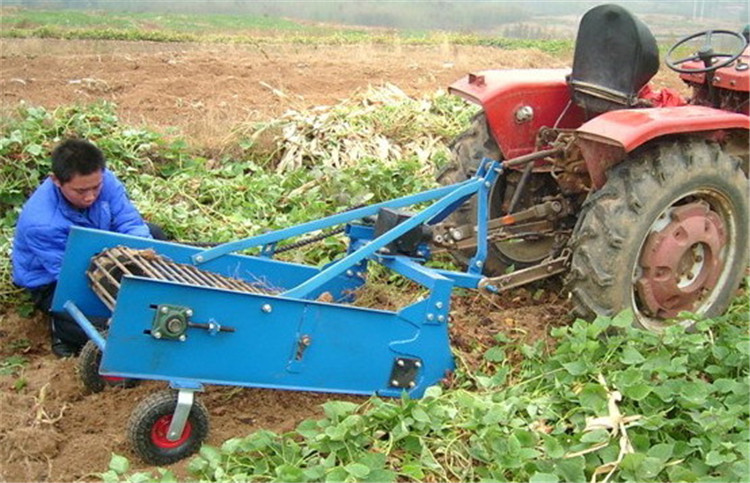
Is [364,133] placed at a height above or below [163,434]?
above

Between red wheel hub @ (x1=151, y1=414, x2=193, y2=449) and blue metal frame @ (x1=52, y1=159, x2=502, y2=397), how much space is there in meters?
0.18

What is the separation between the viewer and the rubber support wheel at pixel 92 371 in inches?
155

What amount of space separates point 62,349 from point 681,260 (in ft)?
10.3

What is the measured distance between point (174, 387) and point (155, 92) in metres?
7.36

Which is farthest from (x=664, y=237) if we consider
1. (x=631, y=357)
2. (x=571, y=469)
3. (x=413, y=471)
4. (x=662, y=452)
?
(x=413, y=471)

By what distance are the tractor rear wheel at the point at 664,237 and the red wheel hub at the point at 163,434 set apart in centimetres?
187

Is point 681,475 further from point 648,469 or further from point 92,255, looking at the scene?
point 92,255

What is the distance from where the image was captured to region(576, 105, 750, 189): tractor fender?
3.83 metres

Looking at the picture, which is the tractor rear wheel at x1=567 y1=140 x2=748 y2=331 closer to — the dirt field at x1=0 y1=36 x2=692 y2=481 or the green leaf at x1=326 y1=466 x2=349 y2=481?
the dirt field at x1=0 y1=36 x2=692 y2=481

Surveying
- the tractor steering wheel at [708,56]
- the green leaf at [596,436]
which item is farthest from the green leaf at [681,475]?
the tractor steering wheel at [708,56]

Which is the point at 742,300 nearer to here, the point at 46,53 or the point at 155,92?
the point at 155,92

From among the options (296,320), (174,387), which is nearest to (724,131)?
(296,320)

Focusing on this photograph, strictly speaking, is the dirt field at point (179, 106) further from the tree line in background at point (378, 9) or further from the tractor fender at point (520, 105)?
the tree line in background at point (378, 9)

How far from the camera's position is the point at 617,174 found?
403 cm
